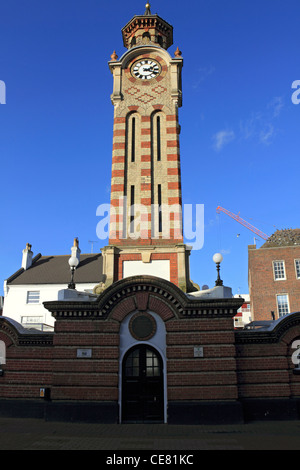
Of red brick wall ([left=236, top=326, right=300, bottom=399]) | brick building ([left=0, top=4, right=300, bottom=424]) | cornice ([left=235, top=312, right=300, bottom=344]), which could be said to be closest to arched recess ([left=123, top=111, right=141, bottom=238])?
brick building ([left=0, top=4, right=300, bottom=424])

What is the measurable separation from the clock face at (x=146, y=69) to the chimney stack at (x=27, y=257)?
3117cm

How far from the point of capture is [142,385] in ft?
50.4

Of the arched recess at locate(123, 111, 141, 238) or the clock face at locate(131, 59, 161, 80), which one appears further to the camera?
the clock face at locate(131, 59, 161, 80)

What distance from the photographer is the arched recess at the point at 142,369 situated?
15.1 metres

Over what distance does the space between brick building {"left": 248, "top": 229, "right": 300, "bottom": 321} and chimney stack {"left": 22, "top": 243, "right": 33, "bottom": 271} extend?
28.2 meters

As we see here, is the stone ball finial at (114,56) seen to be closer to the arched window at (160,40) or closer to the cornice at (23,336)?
the arched window at (160,40)

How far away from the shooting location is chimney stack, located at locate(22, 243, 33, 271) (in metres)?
48.0

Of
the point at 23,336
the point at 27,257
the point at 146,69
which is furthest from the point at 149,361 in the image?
the point at 27,257

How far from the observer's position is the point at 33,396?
53.4 feet

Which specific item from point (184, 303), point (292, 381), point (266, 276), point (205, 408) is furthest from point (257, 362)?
point (266, 276)

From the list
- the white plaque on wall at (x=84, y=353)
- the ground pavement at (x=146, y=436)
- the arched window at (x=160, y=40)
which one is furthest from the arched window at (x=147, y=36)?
the ground pavement at (x=146, y=436)

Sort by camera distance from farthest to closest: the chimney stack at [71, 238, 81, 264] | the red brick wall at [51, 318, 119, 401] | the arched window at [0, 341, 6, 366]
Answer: the chimney stack at [71, 238, 81, 264] → the arched window at [0, 341, 6, 366] → the red brick wall at [51, 318, 119, 401]

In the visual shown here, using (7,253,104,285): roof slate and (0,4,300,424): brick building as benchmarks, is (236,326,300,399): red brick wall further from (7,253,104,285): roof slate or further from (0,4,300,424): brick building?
(7,253,104,285): roof slate

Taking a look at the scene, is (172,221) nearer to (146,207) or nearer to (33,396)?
(146,207)
